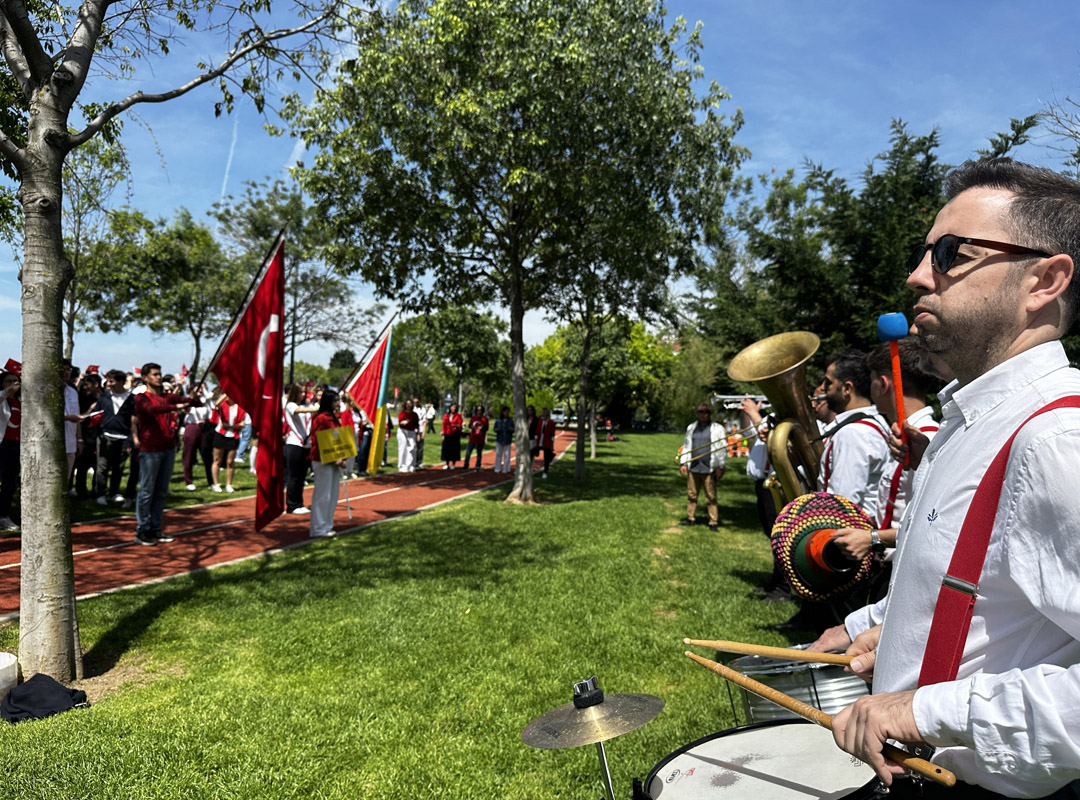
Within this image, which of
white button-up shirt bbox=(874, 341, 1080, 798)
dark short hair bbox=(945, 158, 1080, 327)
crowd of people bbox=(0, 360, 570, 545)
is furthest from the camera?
crowd of people bbox=(0, 360, 570, 545)

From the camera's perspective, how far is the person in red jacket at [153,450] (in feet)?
27.2

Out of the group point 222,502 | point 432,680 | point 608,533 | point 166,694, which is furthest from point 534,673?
point 222,502

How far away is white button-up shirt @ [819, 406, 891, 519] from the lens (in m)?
4.52

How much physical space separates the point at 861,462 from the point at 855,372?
87cm

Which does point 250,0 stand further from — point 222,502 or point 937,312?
point 222,502

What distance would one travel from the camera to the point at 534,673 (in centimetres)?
496

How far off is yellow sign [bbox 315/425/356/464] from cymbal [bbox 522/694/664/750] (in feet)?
26.9

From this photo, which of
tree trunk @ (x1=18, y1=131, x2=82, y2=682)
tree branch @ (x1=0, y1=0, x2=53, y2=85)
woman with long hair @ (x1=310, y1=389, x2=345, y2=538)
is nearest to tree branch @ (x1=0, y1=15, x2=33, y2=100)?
tree branch @ (x1=0, y1=0, x2=53, y2=85)

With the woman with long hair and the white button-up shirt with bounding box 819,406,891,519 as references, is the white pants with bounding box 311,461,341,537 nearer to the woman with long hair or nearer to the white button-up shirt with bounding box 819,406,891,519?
the woman with long hair

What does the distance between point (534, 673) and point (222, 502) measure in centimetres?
922

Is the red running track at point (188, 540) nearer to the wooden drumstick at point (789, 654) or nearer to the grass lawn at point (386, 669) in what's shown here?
the grass lawn at point (386, 669)

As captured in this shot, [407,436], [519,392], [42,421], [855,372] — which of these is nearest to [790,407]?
[855,372]

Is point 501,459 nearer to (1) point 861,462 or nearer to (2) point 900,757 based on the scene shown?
(1) point 861,462

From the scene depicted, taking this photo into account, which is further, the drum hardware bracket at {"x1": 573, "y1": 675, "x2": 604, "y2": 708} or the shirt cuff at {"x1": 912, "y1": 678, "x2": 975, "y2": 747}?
the drum hardware bracket at {"x1": 573, "y1": 675, "x2": 604, "y2": 708}
